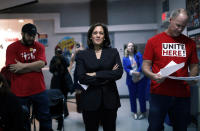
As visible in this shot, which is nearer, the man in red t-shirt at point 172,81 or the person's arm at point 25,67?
the man in red t-shirt at point 172,81

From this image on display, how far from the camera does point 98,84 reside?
5.70 feet

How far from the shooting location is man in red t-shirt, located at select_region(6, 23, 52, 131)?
231 centimetres

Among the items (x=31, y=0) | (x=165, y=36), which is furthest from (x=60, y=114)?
(x=31, y=0)

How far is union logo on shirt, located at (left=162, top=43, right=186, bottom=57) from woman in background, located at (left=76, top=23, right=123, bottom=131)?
0.47 metres

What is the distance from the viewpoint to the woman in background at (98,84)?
5.64 ft

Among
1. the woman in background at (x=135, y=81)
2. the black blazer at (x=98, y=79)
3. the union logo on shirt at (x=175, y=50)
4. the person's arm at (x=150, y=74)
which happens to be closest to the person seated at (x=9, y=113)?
the black blazer at (x=98, y=79)

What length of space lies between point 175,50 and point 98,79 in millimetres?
758

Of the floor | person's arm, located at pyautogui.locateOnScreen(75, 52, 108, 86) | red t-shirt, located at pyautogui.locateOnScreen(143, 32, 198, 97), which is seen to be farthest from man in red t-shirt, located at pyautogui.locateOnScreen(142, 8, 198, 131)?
the floor

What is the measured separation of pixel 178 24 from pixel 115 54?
63 centimetres

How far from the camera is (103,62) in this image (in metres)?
1.78

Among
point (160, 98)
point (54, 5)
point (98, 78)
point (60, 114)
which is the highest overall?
point (54, 5)

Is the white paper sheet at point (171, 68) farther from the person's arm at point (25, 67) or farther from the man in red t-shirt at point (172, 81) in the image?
the person's arm at point (25, 67)

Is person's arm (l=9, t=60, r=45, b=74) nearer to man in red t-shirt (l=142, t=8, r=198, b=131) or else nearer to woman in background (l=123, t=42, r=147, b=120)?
man in red t-shirt (l=142, t=8, r=198, b=131)

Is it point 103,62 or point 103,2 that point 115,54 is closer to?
point 103,62
